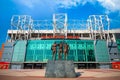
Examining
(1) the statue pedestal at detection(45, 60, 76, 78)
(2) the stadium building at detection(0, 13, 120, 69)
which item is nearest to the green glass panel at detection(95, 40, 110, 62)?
(2) the stadium building at detection(0, 13, 120, 69)

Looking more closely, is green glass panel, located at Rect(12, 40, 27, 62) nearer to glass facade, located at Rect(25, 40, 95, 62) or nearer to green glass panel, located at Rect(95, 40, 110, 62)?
glass facade, located at Rect(25, 40, 95, 62)

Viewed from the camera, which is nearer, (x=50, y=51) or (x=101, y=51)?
(x=50, y=51)

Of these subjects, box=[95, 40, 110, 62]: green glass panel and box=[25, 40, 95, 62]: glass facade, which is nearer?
box=[25, 40, 95, 62]: glass facade

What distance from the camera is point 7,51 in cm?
6284

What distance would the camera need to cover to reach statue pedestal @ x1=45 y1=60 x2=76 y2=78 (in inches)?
680

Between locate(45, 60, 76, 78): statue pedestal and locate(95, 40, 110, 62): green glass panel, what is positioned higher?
locate(95, 40, 110, 62): green glass panel

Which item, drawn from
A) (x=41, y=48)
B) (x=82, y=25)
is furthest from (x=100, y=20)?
(x=41, y=48)

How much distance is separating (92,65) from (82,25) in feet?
63.9

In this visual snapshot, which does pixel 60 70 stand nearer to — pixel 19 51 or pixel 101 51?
pixel 101 51

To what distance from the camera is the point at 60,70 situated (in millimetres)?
17484

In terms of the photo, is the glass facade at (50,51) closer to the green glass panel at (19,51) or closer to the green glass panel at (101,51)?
the green glass panel at (19,51)

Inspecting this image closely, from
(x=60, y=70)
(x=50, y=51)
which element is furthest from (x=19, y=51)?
(x=60, y=70)

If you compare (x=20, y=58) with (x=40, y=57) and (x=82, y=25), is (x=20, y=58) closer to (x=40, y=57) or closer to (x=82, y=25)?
(x=40, y=57)

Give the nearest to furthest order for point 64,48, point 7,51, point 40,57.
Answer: point 64,48 < point 40,57 < point 7,51
